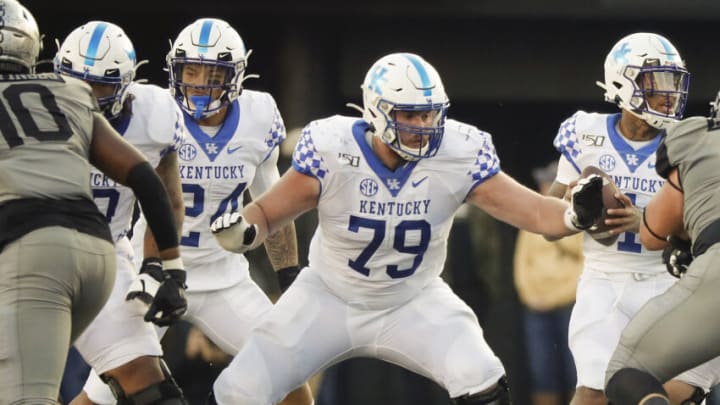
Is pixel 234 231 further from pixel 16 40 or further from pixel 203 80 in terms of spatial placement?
pixel 203 80

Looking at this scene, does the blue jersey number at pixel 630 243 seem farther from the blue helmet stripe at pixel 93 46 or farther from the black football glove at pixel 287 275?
the blue helmet stripe at pixel 93 46

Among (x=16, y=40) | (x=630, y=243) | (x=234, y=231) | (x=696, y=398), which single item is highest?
(x=16, y=40)

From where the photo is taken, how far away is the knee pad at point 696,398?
6.58m

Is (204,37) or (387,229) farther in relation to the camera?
(204,37)

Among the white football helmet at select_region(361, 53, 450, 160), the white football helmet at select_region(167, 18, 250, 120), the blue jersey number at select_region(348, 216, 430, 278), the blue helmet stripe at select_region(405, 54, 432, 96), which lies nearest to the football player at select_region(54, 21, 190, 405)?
the white football helmet at select_region(167, 18, 250, 120)

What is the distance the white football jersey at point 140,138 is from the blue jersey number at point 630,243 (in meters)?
1.85

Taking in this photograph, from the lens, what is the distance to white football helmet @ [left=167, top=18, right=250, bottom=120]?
268 inches

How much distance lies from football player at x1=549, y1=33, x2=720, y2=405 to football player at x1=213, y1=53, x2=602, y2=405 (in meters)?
0.70

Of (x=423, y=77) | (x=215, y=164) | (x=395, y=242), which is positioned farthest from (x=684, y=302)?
(x=215, y=164)

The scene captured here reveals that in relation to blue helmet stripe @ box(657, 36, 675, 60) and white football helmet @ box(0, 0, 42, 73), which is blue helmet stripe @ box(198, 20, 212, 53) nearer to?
white football helmet @ box(0, 0, 42, 73)

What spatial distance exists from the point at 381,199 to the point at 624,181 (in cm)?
120

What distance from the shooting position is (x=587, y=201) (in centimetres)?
561

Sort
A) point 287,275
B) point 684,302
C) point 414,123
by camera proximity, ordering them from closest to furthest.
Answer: point 684,302 < point 414,123 < point 287,275

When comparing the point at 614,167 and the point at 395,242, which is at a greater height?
the point at 614,167
